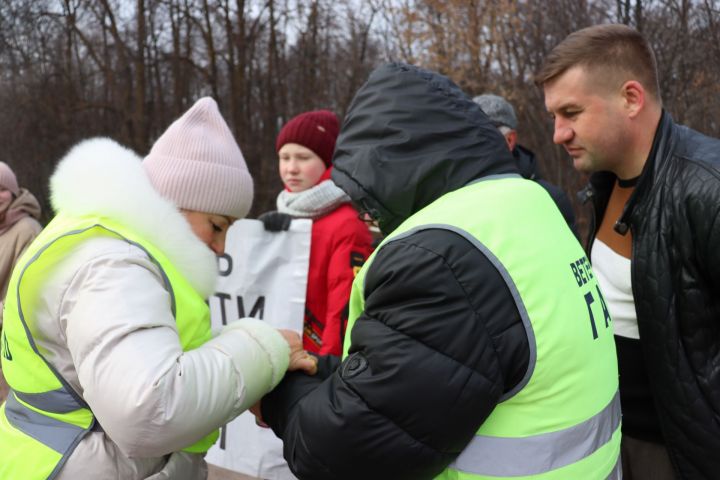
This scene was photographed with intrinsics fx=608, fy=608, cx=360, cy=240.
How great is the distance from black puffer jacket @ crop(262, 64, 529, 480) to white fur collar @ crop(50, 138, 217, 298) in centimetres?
52

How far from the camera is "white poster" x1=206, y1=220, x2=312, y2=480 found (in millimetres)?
3342

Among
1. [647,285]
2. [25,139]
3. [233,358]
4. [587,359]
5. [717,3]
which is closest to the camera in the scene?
[587,359]

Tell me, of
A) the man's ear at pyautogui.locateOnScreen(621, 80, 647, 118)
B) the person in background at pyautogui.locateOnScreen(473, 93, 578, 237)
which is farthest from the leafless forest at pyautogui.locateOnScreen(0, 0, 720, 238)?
the man's ear at pyautogui.locateOnScreen(621, 80, 647, 118)

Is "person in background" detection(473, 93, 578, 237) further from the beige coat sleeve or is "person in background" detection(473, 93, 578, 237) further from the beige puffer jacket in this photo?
the beige coat sleeve

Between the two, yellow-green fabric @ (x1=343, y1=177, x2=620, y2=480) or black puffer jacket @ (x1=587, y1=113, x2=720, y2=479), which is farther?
black puffer jacket @ (x1=587, y1=113, x2=720, y2=479)

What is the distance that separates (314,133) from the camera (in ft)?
11.3

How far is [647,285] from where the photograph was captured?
6.55 ft

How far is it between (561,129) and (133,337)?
5.50 ft

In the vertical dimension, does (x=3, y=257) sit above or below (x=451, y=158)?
below

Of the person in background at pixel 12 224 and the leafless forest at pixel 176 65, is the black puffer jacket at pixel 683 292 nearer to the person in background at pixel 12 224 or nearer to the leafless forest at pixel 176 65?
the person in background at pixel 12 224

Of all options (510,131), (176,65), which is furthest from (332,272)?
(176,65)

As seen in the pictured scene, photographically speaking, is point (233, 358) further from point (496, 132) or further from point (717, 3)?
point (717, 3)

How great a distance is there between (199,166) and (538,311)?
1092mm

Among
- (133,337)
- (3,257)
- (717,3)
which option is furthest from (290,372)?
(717,3)
